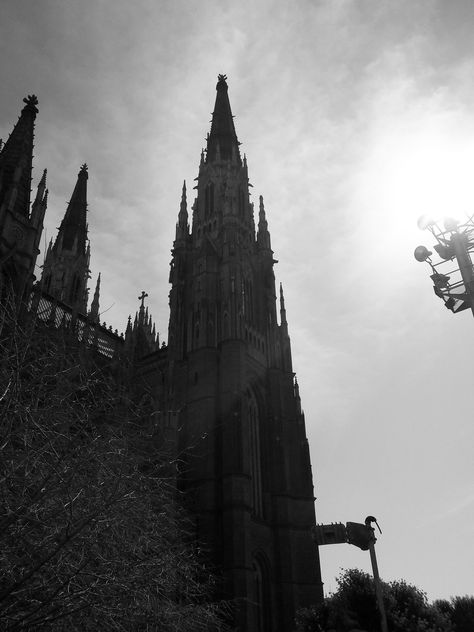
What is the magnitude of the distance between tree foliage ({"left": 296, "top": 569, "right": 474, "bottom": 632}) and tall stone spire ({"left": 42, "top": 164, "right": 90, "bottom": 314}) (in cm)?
3769

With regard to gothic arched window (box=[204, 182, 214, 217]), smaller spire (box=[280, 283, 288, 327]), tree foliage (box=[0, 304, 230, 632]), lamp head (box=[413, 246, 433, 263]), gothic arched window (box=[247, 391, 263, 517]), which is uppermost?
gothic arched window (box=[204, 182, 214, 217])

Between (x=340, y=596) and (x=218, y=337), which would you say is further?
(x=218, y=337)

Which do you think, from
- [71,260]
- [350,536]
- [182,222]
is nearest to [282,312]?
[182,222]

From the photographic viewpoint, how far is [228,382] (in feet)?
106

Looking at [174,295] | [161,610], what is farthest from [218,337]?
[161,610]

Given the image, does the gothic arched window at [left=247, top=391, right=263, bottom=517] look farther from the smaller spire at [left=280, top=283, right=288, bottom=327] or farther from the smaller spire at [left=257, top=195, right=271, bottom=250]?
the smaller spire at [left=257, top=195, right=271, bottom=250]

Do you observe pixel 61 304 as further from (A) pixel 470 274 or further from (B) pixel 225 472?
(A) pixel 470 274

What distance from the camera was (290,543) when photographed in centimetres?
3039

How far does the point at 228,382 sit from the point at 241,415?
2.21 meters

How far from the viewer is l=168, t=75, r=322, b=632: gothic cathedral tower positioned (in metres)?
28.5

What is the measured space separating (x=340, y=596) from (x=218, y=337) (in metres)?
17.5

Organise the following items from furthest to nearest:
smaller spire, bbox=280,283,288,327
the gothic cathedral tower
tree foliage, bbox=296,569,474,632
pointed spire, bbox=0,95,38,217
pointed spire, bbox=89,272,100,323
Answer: pointed spire, bbox=89,272,100,323, smaller spire, bbox=280,283,288,327, pointed spire, bbox=0,95,38,217, the gothic cathedral tower, tree foliage, bbox=296,569,474,632

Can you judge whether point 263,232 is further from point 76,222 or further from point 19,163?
point 76,222

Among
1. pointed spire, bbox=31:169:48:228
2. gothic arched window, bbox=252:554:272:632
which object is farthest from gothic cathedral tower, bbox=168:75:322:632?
pointed spire, bbox=31:169:48:228
